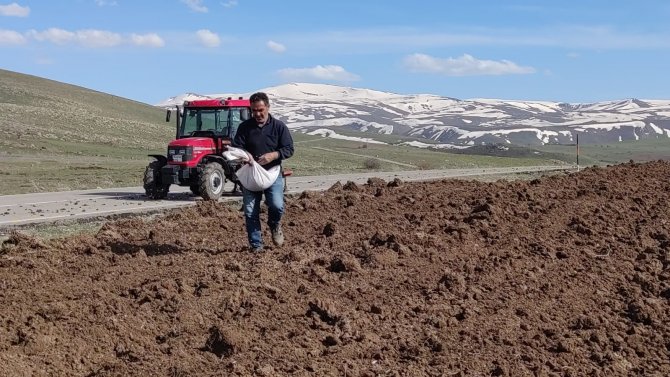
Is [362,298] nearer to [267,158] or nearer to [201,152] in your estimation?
[267,158]

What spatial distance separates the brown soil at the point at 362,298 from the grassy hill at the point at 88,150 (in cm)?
1397

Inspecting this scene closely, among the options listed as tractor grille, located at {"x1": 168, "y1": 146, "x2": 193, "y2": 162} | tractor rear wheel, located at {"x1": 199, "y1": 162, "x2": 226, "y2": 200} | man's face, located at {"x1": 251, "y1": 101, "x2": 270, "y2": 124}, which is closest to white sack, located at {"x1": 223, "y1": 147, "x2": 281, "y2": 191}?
man's face, located at {"x1": 251, "y1": 101, "x2": 270, "y2": 124}

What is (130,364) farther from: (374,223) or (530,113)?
(530,113)

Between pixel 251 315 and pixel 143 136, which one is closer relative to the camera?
pixel 251 315

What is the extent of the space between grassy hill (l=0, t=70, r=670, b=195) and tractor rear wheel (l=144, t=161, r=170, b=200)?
4.66 metres

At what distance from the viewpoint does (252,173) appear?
8484 millimetres

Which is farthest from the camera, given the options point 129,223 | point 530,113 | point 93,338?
point 530,113

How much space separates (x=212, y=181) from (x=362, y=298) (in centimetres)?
1129

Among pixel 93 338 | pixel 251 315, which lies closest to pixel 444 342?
pixel 251 315

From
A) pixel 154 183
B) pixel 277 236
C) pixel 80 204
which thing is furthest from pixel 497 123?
pixel 277 236

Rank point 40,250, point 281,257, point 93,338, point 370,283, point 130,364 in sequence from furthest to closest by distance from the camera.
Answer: point 40,250
point 281,257
point 370,283
point 93,338
point 130,364

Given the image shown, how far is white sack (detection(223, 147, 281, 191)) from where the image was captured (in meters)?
8.35

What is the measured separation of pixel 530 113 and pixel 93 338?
635ft

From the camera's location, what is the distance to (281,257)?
8.22m
